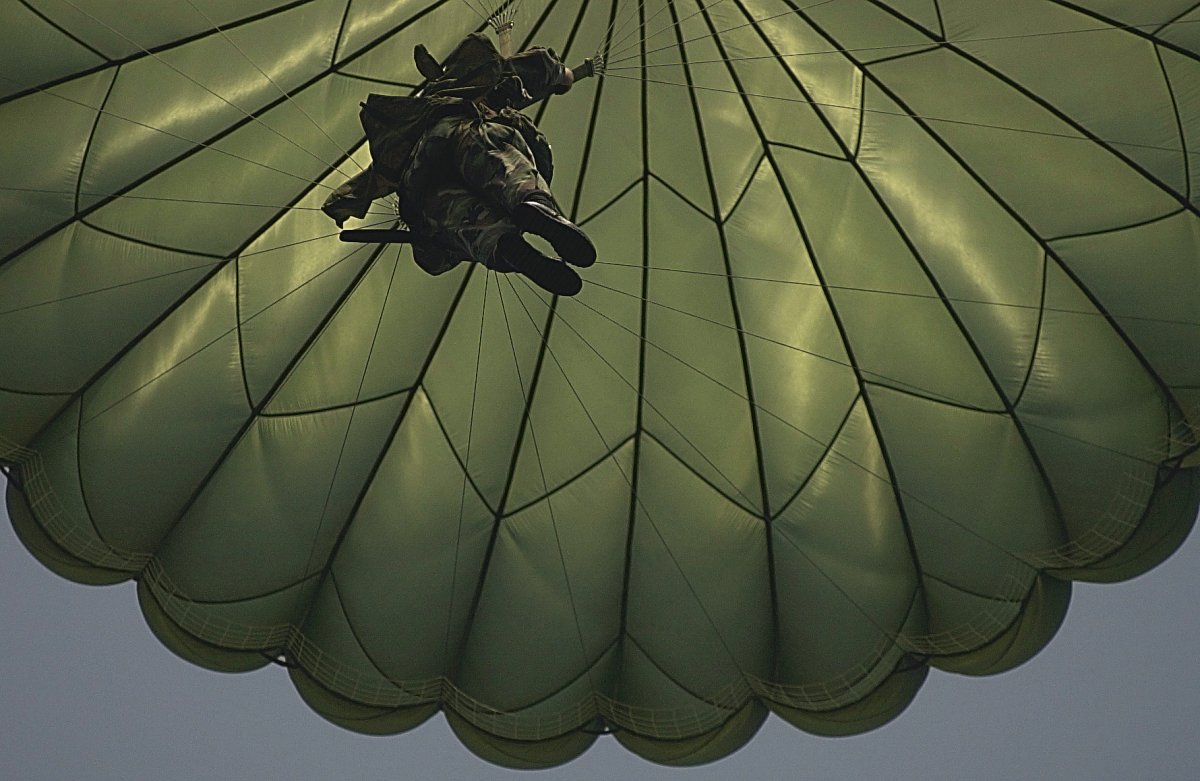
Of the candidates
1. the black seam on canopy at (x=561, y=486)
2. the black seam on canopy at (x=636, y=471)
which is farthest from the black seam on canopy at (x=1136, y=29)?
the black seam on canopy at (x=561, y=486)

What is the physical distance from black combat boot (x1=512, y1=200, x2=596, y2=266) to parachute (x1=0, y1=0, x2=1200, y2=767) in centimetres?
246

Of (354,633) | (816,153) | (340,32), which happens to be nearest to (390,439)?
(354,633)

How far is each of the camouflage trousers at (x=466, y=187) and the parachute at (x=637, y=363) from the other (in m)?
1.65

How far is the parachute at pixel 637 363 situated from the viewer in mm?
9367

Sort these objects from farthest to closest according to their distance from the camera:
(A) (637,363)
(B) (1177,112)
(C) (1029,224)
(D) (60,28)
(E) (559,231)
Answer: (A) (637,363) → (C) (1029,224) → (B) (1177,112) → (D) (60,28) → (E) (559,231)

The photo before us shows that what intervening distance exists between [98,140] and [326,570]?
292cm

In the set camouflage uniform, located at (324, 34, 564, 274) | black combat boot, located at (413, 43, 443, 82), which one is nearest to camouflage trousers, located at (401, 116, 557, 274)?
camouflage uniform, located at (324, 34, 564, 274)

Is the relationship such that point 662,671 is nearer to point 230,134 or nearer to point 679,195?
point 679,195

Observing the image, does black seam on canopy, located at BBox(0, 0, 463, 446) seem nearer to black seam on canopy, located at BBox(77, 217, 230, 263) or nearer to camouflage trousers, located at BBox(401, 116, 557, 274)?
black seam on canopy, located at BBox(77, 217, 230, 263)

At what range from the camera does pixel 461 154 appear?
303 inches

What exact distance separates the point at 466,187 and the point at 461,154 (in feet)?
0.53

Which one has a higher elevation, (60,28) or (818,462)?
(60,28)

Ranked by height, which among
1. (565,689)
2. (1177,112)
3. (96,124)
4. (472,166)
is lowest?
(565,689)

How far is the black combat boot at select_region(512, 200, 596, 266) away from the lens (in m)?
6.95
